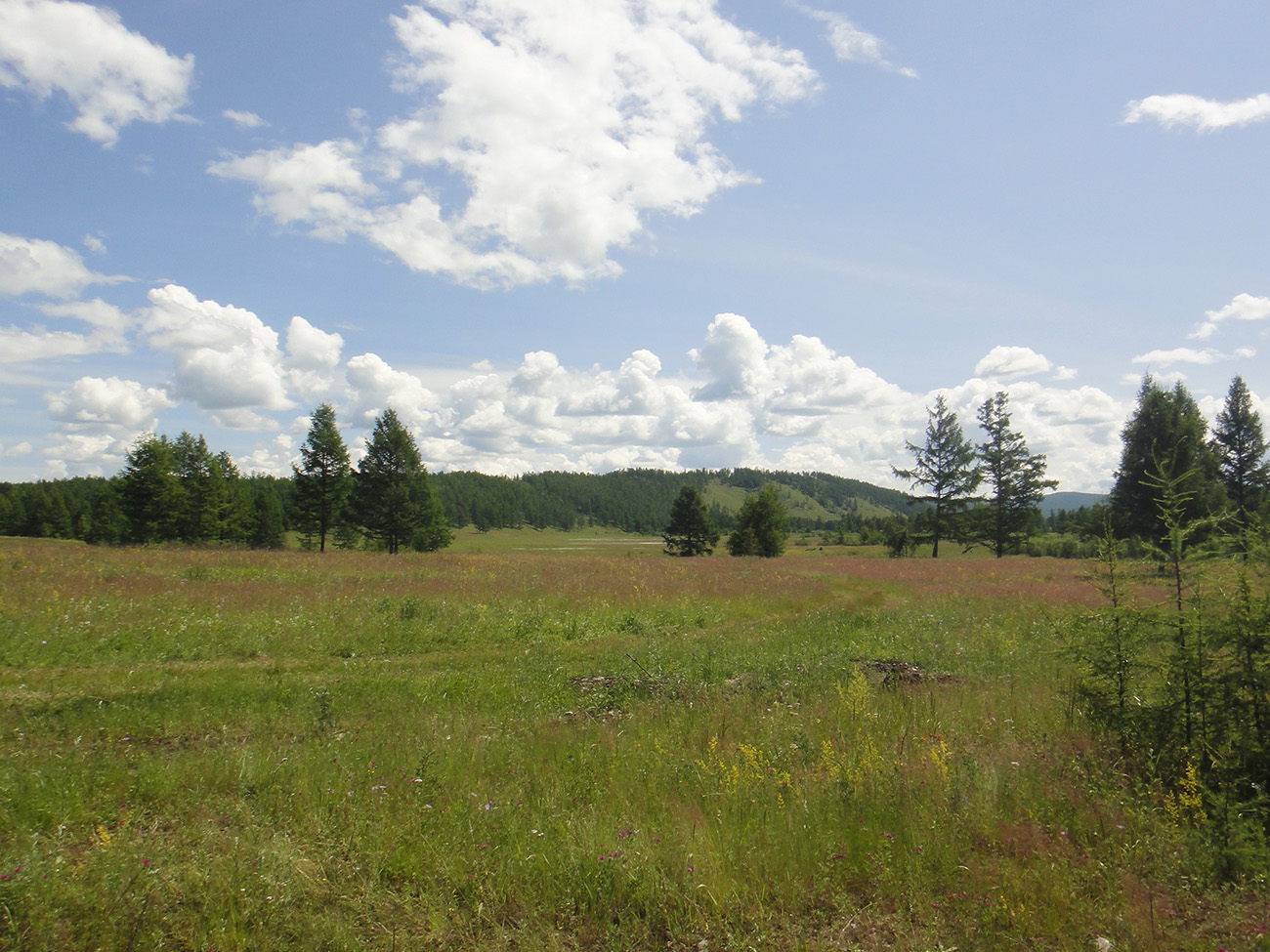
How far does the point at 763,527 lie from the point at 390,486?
1393 inches

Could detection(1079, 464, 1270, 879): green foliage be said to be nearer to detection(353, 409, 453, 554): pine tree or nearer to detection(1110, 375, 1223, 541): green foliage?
detection(1110, 375, 1223, 541): green foliage

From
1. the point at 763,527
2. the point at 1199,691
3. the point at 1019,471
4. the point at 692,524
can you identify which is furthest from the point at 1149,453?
the point at 1199,691

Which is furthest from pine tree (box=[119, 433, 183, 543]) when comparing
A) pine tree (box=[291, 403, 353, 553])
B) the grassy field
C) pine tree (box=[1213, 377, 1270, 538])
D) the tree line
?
pine tree (box=[1213, 377, 1270, 538])

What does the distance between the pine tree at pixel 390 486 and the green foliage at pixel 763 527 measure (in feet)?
103

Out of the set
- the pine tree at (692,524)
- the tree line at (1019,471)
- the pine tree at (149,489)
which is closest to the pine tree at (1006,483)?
the tree line at (1019,471)

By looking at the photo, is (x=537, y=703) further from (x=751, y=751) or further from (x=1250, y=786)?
(x=1250, y=786)

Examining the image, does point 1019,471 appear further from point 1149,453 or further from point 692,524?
point 692,524

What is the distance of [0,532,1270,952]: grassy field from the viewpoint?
4090 mm

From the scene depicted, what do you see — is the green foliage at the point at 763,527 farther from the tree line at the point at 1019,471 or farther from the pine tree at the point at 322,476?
the pine tree at the point at 322,476

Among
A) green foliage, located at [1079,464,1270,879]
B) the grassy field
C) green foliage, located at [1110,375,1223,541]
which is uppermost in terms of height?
green foliage, located at [1110,375,1223,541]

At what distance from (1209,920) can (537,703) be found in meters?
7.76

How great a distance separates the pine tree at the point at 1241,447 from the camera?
4472cm

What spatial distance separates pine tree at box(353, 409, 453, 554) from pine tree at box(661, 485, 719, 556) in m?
30.2

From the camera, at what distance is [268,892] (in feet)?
13.9
